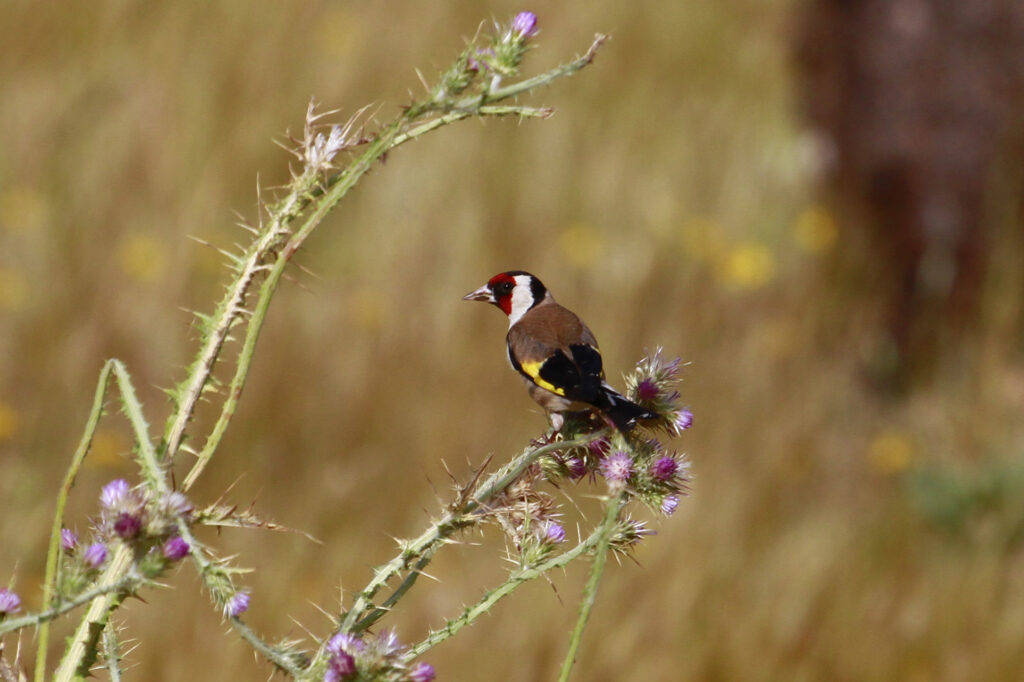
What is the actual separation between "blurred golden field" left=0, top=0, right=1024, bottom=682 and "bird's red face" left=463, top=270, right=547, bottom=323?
0.79m

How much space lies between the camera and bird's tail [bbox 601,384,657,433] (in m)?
1.52

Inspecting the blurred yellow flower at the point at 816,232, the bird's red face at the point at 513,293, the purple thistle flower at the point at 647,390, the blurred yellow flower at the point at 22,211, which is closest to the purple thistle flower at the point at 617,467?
the purple thistle flower at the point at 647,390

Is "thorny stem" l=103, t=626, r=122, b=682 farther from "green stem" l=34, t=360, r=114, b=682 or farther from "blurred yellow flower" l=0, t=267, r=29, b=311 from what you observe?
"blurred yellow flower" l=0, t=267, r=29, b=311

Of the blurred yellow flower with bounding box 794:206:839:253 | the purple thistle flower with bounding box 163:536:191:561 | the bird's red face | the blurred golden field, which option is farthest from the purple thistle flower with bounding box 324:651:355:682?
the blurred yellow flower with bounding box 794:206:839:253

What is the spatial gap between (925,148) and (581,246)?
6.92ft

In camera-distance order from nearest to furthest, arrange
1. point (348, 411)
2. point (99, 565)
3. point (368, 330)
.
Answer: point (99, 565)
point (348, 411)
point (368, 330)

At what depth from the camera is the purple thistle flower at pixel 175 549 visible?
1129 mm

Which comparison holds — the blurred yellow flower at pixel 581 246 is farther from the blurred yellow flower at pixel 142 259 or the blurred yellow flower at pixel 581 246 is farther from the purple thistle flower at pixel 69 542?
the purple thistle flower at pixel 69 542

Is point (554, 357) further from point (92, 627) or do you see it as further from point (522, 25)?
point (92, 627)

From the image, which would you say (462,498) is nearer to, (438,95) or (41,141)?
(438,95)

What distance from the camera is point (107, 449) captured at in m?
4.48

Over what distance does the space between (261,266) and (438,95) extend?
0.24 meters

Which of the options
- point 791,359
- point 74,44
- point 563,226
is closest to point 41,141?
point 74,44

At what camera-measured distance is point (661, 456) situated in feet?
4.71
